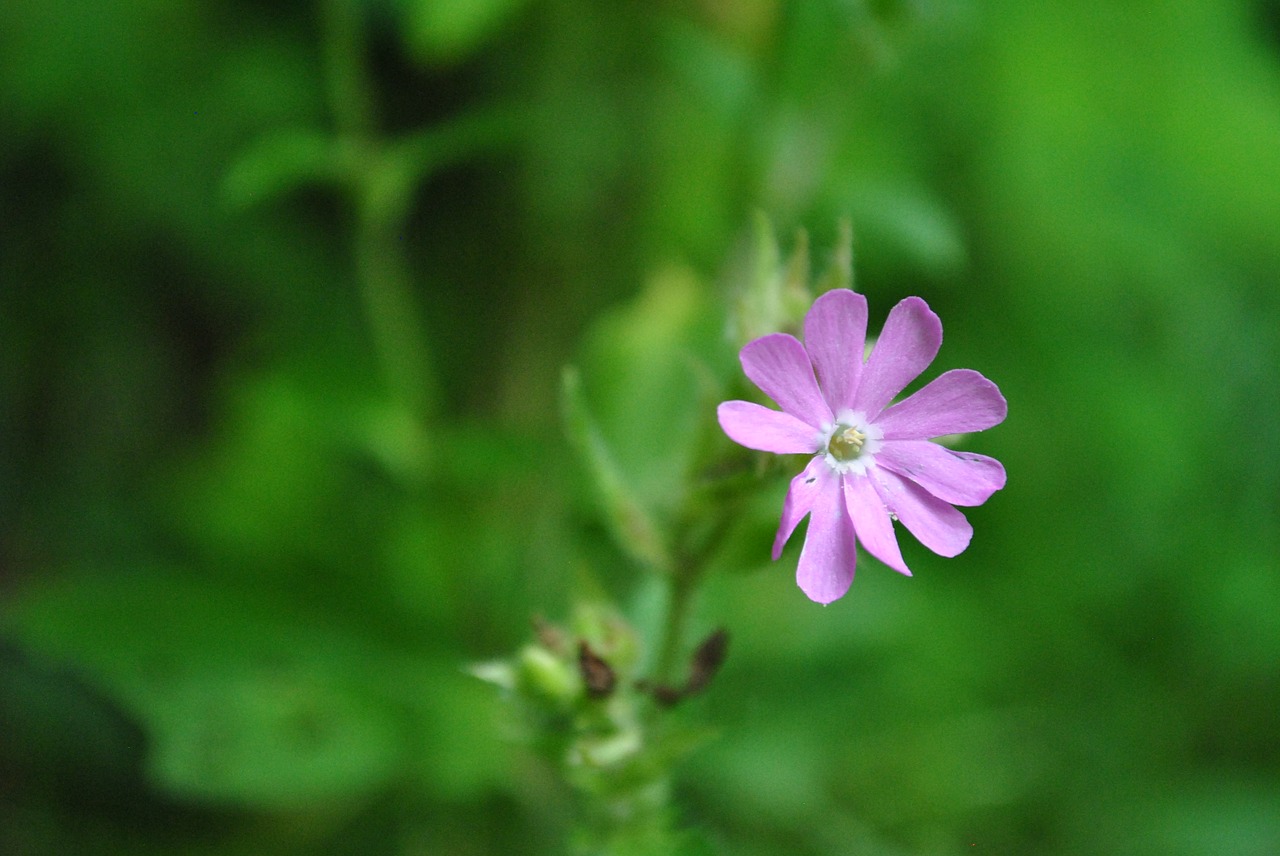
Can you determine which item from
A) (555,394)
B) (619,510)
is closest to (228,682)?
(619,510)

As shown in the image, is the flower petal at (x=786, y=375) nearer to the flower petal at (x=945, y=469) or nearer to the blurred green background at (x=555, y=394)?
the flower petal at (x=945, y=469)

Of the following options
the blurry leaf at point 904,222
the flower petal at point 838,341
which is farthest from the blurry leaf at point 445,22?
the flower petal at point 838,341

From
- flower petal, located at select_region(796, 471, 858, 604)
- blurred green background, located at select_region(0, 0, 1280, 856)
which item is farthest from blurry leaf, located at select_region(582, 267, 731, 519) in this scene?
flower petal, located at select_region(796, 471, 858, 604)

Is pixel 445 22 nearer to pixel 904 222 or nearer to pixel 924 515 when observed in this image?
pixel 904 222

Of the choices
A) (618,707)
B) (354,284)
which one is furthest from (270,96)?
(618,707)

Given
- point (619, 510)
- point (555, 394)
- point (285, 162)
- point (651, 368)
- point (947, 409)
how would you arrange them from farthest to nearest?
point (555, 394) → point (651, 368) → point (285, 162) → point (619, 510) → point (947, 409)
